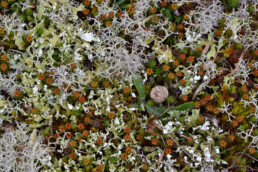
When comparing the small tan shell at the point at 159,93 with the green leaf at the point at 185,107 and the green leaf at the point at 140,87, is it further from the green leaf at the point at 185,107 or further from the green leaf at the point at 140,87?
the green leaf at the point at 185,107

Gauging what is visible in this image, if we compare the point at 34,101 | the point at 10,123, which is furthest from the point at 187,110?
the point at 10,123

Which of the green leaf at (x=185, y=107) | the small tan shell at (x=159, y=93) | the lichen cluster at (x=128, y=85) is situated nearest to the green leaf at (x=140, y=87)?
the lichen cluster at (x=128, y=85)

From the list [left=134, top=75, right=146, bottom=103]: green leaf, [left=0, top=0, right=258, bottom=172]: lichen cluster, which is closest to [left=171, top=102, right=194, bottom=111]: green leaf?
[left=0, top=0, right=258, bottom=172]: lichen cluster

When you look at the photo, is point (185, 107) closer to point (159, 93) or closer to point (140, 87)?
point (159, 93)

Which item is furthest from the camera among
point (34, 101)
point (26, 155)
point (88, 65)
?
point (88, 65)

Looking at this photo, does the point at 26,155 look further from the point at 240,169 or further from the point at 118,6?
the point at 240,169

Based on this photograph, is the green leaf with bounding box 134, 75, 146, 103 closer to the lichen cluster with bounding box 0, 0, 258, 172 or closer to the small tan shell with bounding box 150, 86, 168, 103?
the lichen cluster with bounding box 0, 0, 258, 172
